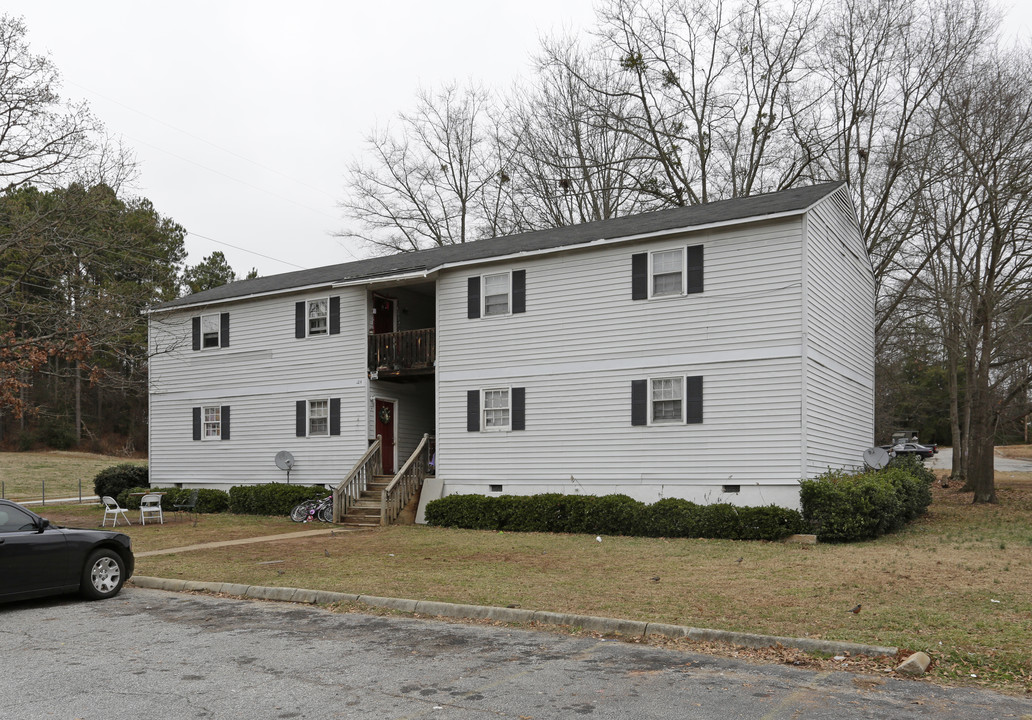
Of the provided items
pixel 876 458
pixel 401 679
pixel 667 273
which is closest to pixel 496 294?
pixel 667 273

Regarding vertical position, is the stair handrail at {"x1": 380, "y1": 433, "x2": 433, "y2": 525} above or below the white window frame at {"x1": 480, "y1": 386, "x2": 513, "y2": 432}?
below

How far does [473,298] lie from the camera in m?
22.1

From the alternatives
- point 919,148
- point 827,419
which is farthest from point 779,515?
point 919,148

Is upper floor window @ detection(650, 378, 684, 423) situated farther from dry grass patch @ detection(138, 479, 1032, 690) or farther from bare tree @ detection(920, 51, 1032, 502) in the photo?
bare tree @ detection(920, 51, 1032, 502)

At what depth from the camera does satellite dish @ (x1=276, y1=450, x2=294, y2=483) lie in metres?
24.6

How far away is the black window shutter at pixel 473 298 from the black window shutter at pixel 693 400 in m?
6.04

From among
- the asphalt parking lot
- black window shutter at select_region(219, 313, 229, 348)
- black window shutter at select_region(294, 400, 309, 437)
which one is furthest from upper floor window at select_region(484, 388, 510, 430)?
the asphalt parking lot

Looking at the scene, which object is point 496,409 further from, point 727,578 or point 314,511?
point 727,578

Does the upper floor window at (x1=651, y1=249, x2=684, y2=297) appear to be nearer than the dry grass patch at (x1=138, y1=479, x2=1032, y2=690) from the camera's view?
No

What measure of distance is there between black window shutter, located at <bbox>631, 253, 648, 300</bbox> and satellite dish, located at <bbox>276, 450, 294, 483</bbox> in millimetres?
11435

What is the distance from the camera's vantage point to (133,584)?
12688 mm

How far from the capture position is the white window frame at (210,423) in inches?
1061

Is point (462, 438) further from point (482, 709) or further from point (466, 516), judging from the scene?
point (482, 709)

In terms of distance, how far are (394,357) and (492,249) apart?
4.05 meters
